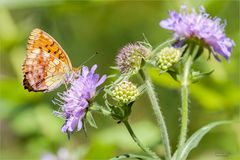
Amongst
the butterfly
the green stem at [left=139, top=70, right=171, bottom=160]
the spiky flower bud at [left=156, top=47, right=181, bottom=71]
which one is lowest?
the green stem at [left=139, top=70, right=171, bottom=160]

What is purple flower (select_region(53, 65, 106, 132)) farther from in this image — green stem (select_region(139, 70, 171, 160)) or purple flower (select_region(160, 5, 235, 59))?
purple flower (select_region(160, 5, 235, 59))

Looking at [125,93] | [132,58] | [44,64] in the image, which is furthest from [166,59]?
[44,64]

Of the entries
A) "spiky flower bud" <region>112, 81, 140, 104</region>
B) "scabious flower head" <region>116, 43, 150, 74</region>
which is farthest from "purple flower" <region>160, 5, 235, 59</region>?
"spiky flower bud" <region>112, 81, 140, 104</region>

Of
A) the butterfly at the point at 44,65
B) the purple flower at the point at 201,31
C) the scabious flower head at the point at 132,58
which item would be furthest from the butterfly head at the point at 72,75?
the purple flower at the point at 201,31

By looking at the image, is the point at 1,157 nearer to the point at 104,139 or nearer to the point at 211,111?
the point at 104,139

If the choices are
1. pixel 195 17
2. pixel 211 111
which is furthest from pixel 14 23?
pixel 195 17

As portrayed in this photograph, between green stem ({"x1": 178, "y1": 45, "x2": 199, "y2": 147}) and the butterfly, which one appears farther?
the butterfly

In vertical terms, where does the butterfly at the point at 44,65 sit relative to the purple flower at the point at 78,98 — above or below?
above

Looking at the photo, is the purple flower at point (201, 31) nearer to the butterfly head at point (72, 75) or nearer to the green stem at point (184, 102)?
the green stem at point (184, 102)
